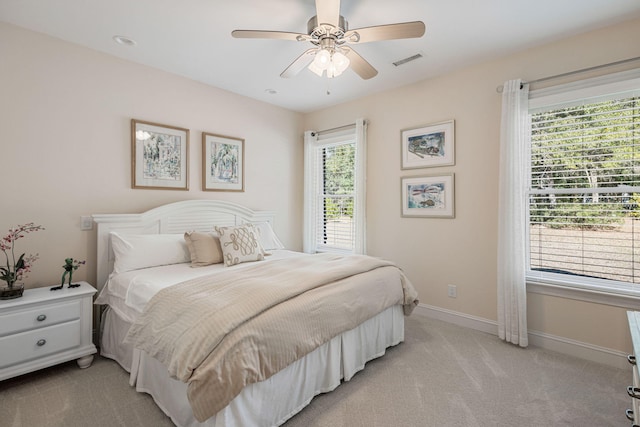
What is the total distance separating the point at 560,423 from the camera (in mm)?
1829

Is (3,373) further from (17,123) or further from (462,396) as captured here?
(462,396)

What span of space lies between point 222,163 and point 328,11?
2430 millimetres

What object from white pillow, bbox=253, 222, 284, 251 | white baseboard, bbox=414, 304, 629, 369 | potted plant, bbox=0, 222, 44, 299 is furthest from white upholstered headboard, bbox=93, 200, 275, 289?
white baseboard, bbox=414, 304, 629, 369

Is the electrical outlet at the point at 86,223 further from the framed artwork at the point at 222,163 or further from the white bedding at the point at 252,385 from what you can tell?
the framed artwork at the point at 222,163

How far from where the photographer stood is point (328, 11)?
190 cm

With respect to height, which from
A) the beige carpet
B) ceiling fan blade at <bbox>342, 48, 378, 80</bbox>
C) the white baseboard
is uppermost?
ceiling fan blade at <bbox>342, 48, 378, 80</bbox>

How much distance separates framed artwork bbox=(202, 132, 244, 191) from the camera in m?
3.71

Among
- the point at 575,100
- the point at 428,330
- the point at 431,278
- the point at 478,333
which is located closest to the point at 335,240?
the point at 431,278

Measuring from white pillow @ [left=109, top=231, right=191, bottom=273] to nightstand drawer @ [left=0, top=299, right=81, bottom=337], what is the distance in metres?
0.40

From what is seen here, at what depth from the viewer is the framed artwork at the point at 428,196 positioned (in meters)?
3.40

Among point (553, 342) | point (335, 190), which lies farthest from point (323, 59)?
point (553, 342)

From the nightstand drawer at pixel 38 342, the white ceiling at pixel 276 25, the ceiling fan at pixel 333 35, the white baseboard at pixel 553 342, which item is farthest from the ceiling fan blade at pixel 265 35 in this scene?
the white baseboard at pixel 553 342

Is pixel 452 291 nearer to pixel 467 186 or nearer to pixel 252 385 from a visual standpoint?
pixel 467 186

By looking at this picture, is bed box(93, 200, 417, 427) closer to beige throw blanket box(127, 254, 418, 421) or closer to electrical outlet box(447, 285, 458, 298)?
beige throw blanket box(127, 254, 418, 421)
